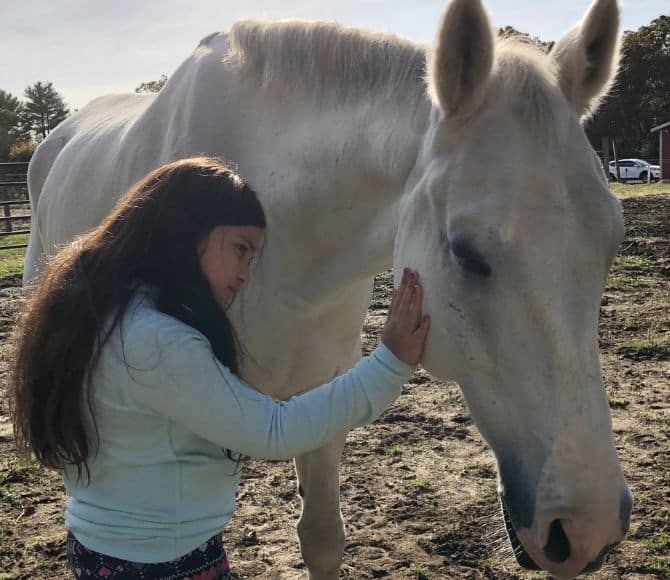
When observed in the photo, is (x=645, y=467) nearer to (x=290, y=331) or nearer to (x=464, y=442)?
(x=464, y=442)

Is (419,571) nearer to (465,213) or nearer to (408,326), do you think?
(408,326)

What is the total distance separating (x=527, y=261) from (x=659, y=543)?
2.31 m

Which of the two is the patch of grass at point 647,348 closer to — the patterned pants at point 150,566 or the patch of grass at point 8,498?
the patch of grass at point 8,498

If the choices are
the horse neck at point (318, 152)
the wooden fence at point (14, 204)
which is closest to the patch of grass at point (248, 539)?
the horse neck at point (318, 152)

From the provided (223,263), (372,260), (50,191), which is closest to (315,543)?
(372,260)

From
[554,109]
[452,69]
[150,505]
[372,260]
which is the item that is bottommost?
[150,505]

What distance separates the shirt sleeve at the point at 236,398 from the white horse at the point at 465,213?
0.61 feet

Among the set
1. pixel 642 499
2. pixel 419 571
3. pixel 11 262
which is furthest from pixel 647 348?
pixel 11 262

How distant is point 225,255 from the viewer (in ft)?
5.85

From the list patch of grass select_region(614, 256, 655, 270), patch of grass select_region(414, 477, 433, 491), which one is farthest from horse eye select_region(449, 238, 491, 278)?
patch of grass select_region(614, 256, 655, 270)

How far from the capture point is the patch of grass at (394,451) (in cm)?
426

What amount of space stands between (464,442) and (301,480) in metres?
1.42

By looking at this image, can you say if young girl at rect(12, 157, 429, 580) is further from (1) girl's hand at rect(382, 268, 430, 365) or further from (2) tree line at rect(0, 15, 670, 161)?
(2) tree line at rect(0, 15, 670, 161)

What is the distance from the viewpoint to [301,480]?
129 inches
